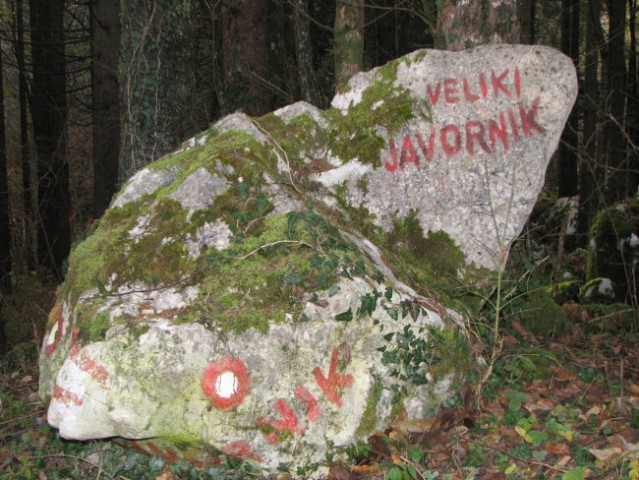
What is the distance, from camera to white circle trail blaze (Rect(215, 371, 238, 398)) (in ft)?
9.68

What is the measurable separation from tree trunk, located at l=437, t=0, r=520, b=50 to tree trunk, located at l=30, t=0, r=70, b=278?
8.25 meters

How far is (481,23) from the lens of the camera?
14.9 feet

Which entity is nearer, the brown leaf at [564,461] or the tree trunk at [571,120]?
the brown leaf at [564,461]

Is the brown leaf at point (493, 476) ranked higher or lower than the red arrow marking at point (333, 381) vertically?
lower

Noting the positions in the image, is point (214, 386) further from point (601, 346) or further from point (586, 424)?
point (601, 346)

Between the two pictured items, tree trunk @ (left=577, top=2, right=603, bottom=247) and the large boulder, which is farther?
tree trunk @ (left=577, top=2, right=603, bottom=247)

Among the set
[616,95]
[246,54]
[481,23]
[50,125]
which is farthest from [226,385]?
[616,95]

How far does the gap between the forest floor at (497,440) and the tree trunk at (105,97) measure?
20.2ft

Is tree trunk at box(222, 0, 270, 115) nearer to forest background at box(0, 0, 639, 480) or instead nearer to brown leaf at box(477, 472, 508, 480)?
forest background at box(0, 0, 639, 480)

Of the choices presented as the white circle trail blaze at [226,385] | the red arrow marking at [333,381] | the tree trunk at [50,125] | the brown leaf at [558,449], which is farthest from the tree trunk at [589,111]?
the tree trunk at [50,125]

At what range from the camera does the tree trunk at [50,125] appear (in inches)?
424

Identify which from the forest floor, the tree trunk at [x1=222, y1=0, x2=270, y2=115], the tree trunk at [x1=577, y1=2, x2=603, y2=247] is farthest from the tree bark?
the forest floor

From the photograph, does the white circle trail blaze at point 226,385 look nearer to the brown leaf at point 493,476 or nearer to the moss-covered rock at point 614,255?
the brown leaf at point 493,476

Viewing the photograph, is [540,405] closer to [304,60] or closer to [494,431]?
[494,431]
